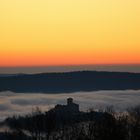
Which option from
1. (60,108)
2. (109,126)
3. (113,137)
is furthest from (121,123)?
(60,108)

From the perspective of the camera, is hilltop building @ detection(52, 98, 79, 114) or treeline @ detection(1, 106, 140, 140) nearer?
treeline @ detection(1, 106, 140, 140)

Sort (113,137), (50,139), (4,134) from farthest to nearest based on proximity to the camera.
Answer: (4,134)
(50,139)
(113,137)

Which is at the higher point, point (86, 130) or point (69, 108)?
point (86, 130)

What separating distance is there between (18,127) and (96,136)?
3357 centimetres

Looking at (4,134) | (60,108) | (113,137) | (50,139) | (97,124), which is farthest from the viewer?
(60,108)

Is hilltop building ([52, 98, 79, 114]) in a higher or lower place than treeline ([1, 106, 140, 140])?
lower

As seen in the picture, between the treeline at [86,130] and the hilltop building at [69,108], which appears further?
the hilltop building at [69,108]

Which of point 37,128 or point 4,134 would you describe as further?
point 4,134

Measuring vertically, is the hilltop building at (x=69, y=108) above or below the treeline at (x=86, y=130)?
below

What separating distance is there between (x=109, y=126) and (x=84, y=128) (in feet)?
36.5

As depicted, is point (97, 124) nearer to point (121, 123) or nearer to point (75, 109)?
point (121, 123)

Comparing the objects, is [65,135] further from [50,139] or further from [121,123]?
[121,123]

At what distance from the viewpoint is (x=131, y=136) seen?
229 ft

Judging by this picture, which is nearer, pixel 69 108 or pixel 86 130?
pixel 86 130
